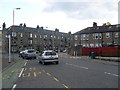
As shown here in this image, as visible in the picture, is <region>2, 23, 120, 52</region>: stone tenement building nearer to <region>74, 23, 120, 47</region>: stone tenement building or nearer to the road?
<region>74, 23, 120, 47</region>: stone tenement building

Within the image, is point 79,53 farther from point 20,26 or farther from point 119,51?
point 20,26

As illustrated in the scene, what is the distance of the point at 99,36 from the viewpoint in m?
94.2

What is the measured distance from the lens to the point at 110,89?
41.4 feet

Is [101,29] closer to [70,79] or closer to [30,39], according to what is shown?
[30,39]

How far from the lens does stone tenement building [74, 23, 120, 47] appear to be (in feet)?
292

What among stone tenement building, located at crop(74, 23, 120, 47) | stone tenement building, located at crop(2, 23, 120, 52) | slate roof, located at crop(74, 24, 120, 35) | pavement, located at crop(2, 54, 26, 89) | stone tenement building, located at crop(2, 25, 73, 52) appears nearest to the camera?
pavement, located at crop(2, 54, 26, 89)

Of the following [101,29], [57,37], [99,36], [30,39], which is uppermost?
[101,29]

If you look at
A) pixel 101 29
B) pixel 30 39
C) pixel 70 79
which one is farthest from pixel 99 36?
pixel 70 79

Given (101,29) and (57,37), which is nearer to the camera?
(101,29)

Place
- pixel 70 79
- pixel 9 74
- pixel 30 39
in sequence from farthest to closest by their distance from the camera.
Answer: pixel 30 39
pixel 9 74
pixel 70 79

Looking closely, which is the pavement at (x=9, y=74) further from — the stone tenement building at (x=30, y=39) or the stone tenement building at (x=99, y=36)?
the stone tenement building at (x=30, y=39)

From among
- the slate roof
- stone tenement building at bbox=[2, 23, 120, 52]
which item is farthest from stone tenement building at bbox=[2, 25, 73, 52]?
the slate roof

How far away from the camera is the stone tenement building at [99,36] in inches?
3499

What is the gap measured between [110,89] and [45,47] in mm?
129743
